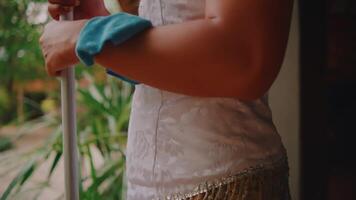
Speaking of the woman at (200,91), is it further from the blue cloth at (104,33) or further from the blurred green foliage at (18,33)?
the blurred green foliage at (18,33)

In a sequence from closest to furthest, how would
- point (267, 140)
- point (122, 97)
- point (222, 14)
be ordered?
point (222, 14)
point (267, 140)
point (122, 97)

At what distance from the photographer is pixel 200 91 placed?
44 centimetres

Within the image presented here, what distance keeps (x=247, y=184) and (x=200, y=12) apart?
0.19 m

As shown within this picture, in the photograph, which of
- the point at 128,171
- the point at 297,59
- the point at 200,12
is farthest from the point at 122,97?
the point at 200,12

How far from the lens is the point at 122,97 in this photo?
5.34ft

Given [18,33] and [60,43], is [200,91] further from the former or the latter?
[18,33]

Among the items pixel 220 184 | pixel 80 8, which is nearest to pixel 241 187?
pixel 220 184

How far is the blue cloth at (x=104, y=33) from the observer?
44 cm

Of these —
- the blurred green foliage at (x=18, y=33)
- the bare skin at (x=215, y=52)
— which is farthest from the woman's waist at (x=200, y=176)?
the blurred green foliage at (x=18, y=33)

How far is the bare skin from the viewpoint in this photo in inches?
16.3

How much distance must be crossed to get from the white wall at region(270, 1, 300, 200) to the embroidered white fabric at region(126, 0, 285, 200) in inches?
22.5

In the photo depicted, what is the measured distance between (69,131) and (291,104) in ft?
2.15
